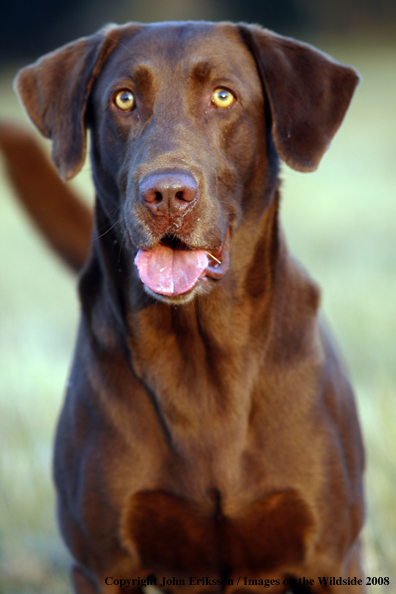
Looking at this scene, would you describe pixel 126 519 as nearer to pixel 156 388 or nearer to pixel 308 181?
pixel 156 388

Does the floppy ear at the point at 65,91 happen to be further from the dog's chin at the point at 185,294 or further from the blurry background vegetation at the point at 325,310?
the blurry background vegetation at the point at 325,310

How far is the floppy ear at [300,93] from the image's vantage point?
2.65 m

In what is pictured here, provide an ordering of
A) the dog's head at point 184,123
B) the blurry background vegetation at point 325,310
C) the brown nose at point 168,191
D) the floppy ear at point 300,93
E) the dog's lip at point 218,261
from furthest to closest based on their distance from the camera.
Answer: the blurry background vegetation at point 325,310 → the floppy ear at point 300,93 → the dog's lip at point 218,261 → the dog's head at point 184,123 → the brown nose at point 168,191

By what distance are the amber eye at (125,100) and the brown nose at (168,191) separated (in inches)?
16.9

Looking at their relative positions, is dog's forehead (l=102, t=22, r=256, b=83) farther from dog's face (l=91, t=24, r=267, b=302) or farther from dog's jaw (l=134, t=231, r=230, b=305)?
dog's jaw (l=134, t=231, r=230, b=305)

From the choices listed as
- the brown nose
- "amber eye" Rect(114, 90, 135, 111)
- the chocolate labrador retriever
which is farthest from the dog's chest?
"amber eye" Rect(114, 90, 135, 111)

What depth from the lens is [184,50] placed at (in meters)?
2.59

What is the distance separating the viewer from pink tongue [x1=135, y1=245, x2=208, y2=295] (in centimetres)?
237

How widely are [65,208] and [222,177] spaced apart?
1651 mm

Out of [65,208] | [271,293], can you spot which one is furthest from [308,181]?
[271,293]

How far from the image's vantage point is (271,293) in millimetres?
2754

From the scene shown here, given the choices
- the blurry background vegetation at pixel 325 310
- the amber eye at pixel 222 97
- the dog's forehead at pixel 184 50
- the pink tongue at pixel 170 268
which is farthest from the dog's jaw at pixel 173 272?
the blurry background vegetation at pixel 325 310

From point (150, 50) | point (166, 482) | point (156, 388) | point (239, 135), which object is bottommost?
point (166, 482)

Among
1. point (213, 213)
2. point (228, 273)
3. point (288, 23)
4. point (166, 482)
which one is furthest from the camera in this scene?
point (288, 23)
